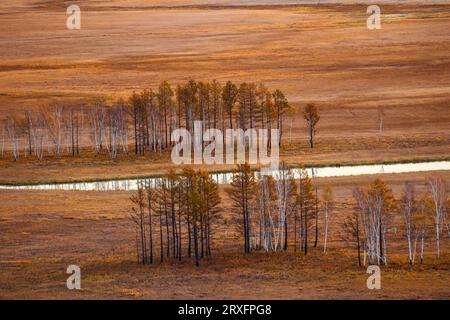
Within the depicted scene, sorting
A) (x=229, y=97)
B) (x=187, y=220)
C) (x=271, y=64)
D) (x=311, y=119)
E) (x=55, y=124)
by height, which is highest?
(x=271, y=64)

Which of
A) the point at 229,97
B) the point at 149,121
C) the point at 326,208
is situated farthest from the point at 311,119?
the point at 326,208

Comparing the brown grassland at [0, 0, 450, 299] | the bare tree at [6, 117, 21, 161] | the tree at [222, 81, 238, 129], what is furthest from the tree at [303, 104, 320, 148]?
the bare tree at [6, 117, 21, 161]

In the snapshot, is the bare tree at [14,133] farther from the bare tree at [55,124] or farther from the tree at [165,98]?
the tree at [165,98]

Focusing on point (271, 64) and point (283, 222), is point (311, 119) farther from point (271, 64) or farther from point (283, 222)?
point (271, 64)

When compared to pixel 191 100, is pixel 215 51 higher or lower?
higher

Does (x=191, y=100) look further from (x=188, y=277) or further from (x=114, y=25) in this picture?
(x=114, y=25)
